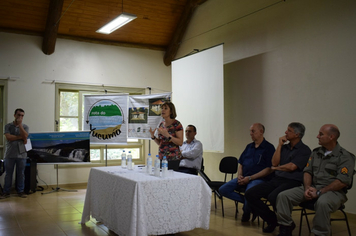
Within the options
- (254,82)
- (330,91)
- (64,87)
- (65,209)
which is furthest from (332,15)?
(64,87)

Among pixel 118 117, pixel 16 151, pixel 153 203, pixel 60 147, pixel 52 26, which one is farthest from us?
pixel 118 117

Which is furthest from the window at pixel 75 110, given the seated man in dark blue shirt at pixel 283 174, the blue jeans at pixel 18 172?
the seated man in dark blue shirt at pixel 283 174

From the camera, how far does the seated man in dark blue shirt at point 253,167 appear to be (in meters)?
4.09

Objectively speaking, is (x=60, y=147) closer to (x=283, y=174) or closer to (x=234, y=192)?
(x=234, y=192)

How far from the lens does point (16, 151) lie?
19.7 feet

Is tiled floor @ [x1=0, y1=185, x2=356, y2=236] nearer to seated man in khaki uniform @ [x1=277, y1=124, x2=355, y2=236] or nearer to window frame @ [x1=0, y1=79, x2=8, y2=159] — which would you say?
seated man in khaki uniform @ [x1=277, y1=124, x2=355, y2=236]

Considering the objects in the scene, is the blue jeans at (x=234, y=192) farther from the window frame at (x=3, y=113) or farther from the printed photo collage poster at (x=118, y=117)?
the window frame at (x=3, y=113)

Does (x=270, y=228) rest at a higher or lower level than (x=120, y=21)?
lower

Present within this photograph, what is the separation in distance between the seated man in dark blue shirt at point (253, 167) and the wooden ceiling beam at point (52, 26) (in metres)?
4.32

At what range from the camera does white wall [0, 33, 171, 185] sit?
22.3 feet

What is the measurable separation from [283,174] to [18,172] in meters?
4.69

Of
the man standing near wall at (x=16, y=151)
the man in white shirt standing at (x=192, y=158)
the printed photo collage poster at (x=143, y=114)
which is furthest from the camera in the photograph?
the printed photo collage poster at (x=143, y=114)

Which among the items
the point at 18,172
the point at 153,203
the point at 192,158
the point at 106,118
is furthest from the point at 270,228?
the point at 18,172

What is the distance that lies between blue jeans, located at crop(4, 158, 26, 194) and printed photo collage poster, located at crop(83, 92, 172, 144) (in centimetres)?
135
